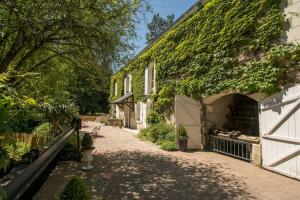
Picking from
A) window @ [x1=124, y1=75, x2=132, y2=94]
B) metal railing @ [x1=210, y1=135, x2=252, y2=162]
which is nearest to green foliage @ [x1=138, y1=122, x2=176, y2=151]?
metal railing @ [x1=210, y1=135, x2=252, y2=162]

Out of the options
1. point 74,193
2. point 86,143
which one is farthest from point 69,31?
point 74,193

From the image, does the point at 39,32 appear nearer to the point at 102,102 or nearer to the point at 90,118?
the point at 90,118

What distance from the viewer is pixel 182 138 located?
11469 mm

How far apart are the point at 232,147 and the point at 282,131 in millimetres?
3409

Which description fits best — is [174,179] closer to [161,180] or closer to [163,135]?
[161,180]

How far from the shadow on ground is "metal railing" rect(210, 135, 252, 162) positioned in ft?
4.68

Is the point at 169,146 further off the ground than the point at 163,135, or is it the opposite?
the point at 163,135

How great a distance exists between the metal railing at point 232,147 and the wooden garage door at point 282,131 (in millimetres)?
1222

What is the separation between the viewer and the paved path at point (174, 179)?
19.2ft

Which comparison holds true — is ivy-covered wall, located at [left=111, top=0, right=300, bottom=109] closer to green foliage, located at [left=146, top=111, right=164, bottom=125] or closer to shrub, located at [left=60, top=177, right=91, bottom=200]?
green foliage, located at [left=146, top=111, right=164, bottom=125]

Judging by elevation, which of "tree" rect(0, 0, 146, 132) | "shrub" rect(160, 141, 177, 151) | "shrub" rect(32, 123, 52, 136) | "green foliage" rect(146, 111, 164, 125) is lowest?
"shrub" rect(160, 141, 177, 151)

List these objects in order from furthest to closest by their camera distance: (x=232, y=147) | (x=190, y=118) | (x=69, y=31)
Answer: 1. (x=190, y=118)
2. (x=232, y=147)
3. (x=69, y=31)

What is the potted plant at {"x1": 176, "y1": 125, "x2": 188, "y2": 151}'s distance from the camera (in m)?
11.5

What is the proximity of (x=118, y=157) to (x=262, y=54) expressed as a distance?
6233 millimetres
